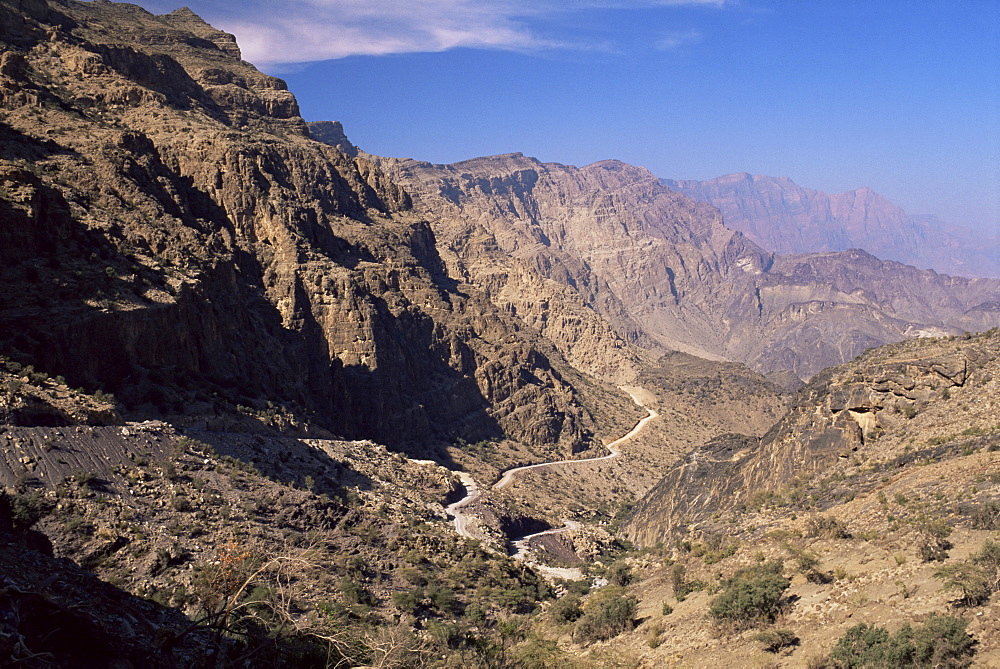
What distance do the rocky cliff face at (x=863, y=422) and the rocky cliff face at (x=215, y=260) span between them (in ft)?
94.1

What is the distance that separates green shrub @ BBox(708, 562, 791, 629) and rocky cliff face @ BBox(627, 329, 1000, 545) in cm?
966

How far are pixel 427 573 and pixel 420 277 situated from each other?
220ft

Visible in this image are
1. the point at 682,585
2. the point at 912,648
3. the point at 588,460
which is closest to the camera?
the point at 912,648

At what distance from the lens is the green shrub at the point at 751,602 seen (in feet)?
64.7

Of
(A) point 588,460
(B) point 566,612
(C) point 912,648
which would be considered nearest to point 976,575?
(C) point 912,648

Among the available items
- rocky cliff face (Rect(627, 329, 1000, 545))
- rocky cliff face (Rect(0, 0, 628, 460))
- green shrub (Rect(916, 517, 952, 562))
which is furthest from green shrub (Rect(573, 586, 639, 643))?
rocky cliff face (Rect(0, 0, 628, 460))

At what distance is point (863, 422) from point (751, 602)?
20134 millimetres

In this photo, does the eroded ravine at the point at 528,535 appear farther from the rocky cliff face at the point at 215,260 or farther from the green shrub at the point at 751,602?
the green shrub at the point at 751,602

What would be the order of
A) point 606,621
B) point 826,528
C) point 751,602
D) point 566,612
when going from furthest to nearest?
point 566,612
point 826,528
point 606,621
point 751,602

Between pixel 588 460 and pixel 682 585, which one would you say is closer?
pixel 682 585

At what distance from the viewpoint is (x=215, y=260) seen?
5659cm

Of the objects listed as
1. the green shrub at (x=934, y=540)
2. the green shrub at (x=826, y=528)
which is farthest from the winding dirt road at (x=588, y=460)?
the green shrub at (x=934, y=540)

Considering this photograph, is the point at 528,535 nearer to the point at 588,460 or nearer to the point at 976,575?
the point at 588,460

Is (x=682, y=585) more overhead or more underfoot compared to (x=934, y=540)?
more underfoot
